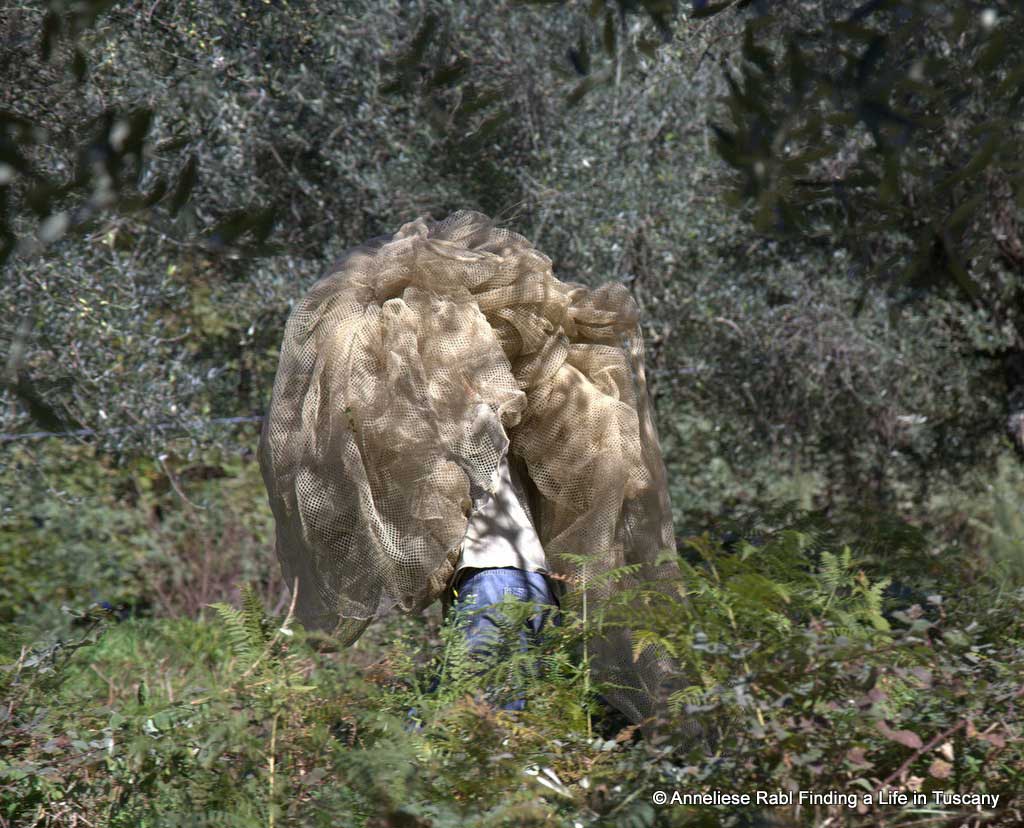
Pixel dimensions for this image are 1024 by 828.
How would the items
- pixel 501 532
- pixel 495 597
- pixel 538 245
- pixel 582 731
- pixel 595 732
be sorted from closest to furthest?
pixel 582 731, pixel 595 732, pixel 495 597, pixel 501 532, pixel 538 245

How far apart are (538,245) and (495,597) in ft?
12.0

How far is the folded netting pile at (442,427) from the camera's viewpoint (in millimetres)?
2531

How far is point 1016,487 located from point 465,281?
5.34 metres

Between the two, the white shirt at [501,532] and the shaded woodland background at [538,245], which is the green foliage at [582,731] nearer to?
the shaded woodland background at [538,245]

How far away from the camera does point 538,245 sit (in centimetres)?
595

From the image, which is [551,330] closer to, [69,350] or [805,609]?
[805,609]

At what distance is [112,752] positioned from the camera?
2.24 meters

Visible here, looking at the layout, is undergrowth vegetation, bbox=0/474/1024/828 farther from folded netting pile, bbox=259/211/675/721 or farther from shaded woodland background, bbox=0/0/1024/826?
folded netting pile, bbox=259/211/675/721

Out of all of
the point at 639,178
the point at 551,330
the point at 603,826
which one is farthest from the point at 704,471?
the point at 603,826

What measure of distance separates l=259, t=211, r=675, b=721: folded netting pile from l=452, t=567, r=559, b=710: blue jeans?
0.24 feet

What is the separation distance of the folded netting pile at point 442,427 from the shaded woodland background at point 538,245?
220 millimetres

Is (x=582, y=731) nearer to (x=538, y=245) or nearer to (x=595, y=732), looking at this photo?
(x=595, y=732)

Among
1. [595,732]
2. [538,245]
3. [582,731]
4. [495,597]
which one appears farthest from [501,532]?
[538,245]

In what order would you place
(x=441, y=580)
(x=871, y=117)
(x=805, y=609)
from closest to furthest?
1. (x=805, y=609)
2. (x=871, y=117)
3. (x=441, y=580)
